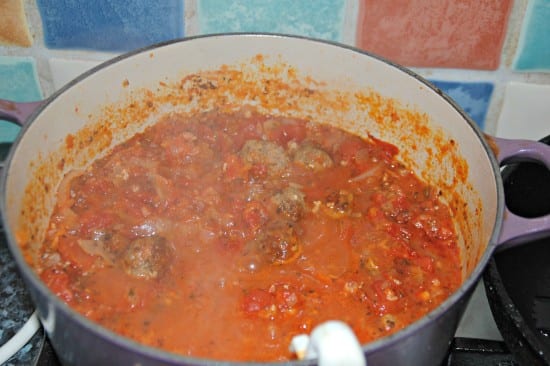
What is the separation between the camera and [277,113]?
209 cm

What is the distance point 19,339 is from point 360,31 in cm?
134

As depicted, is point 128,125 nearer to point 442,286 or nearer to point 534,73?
point 442,286

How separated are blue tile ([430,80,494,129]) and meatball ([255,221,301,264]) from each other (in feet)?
2.56

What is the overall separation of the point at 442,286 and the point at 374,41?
0.82m

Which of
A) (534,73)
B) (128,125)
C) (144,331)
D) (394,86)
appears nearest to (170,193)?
(128,125)

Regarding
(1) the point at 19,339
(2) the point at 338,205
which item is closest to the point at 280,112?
(2) the point at 338,205

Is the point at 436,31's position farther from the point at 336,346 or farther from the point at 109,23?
the point at 336,346

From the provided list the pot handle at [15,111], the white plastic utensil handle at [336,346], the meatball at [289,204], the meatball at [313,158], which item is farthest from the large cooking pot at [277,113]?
the meatball at [289,204]

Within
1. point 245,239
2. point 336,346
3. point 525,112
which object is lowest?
point 245,239

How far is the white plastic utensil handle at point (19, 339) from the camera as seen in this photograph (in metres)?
1.53

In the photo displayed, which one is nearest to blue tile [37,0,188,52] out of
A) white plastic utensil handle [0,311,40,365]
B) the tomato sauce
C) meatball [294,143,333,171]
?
the tomato sauce

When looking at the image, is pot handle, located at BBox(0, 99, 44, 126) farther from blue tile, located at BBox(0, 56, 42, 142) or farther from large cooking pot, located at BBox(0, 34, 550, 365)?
blue tile, located at BBox(0, 56, 42, 142)

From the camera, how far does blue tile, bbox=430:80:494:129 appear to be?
78.4 inches

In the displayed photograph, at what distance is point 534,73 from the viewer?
1.96 metres
